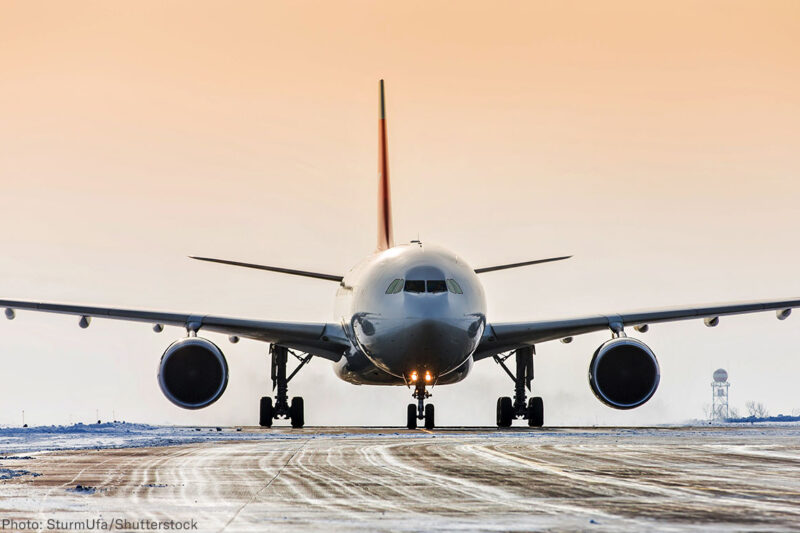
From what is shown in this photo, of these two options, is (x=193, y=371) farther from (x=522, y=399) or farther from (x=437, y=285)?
(x=522, y=399)

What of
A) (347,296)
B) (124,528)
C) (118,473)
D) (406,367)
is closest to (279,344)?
(347,296)

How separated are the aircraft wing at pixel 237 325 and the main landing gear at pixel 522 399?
4.82 m

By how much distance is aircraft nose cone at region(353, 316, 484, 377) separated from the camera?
1037 inches

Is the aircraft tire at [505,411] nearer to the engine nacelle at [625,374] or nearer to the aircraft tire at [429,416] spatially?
the aircraft tire at [429,416]

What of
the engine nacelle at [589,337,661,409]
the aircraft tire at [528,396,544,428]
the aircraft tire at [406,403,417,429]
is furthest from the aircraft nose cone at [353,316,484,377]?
the aircraft tire at [528,396,544,428]

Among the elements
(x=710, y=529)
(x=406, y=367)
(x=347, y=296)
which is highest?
(x=347, y=296)

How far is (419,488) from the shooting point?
12055 mm

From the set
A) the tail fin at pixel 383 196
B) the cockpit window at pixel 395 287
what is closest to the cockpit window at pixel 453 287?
the cockpit window at pixel 395 287

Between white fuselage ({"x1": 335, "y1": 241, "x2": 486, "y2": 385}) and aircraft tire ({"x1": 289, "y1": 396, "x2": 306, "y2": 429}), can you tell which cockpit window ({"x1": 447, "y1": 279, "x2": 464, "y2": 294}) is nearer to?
white fuselage ({"x1": 335, "y1": 241, "x2": 486, "y2": 385})

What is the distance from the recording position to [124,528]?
29.1 ft

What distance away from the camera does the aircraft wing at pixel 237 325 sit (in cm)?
2983

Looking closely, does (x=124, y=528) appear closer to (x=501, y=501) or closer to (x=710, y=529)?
(x=501, y=501)

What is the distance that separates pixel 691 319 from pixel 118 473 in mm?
20109

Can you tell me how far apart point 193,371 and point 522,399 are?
34.2 feet
